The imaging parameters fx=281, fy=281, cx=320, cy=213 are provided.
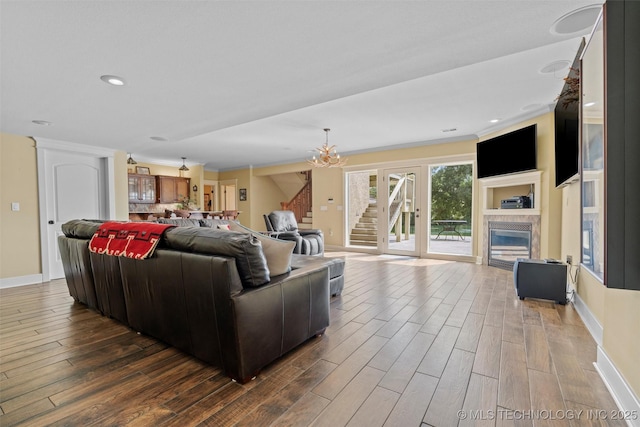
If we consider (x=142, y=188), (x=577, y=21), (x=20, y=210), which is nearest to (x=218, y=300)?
(x=577, y=21)

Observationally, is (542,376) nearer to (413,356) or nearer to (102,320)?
(413,356)

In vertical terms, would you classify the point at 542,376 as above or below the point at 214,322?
below

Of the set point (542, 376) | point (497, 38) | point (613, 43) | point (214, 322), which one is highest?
point (497, 38)

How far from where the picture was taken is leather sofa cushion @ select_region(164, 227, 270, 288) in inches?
67.8

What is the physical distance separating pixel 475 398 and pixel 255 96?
3.05 m

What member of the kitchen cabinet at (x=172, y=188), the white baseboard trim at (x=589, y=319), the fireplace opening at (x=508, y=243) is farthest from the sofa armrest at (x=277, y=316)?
the kitchen cabinet at (x=172, y=188)

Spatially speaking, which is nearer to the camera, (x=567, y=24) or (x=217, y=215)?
(x=567, y=24)

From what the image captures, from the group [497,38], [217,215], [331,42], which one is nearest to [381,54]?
[331,42]

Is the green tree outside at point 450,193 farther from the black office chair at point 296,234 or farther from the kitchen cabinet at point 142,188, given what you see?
the kitchen cabinet at point 142,188

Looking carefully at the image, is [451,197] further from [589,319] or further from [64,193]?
[64,193]

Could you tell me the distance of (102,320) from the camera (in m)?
2.75

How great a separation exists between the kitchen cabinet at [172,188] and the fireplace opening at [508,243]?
849 cm

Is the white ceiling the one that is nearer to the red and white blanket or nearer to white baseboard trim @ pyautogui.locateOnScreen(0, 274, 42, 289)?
the red and white blanket

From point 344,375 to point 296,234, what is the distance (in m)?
3.27
